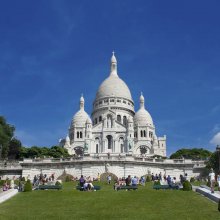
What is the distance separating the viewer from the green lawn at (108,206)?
20.3 metres

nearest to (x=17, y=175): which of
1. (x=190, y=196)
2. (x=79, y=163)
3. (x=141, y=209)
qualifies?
(x=79, y=163)

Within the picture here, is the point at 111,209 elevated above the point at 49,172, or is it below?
below

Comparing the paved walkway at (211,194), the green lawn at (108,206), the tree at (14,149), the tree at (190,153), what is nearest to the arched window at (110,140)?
the tree at (190,153)

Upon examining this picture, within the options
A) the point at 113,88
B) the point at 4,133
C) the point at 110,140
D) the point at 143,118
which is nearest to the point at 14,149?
the point at 4,133

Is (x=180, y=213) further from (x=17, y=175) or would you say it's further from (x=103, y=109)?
(x=103, y=109)

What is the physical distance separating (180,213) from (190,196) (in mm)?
8211

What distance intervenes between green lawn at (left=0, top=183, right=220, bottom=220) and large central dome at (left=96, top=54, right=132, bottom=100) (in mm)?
105894

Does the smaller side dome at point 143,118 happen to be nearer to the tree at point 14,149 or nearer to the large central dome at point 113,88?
the large central dome at point 113,88

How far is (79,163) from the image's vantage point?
6669cm

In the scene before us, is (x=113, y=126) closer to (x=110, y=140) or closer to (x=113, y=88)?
(x=110, y=140)

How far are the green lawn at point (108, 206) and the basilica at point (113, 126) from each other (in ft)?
279

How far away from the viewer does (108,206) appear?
23.8 metres

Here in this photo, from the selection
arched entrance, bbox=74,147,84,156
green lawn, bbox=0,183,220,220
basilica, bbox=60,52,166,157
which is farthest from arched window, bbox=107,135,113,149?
green lawn, bbox=0,183,220,220

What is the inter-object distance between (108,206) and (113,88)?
114752 mm
